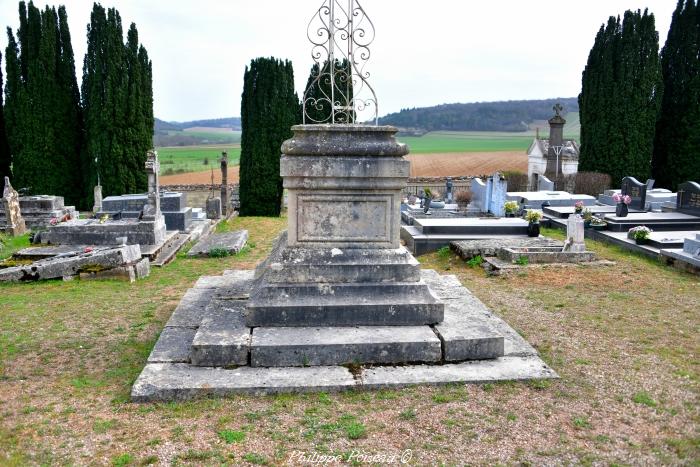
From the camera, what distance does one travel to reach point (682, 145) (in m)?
23.9

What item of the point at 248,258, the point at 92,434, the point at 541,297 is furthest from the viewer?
the point at 248,258

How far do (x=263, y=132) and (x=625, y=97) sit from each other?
586 inches

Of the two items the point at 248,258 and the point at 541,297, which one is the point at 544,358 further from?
the point at 248,258

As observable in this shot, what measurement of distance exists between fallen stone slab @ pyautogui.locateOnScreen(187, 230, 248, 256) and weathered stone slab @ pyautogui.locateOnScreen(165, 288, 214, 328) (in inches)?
232

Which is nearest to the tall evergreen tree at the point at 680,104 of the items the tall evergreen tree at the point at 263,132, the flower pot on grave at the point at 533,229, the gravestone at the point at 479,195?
the gravestone at the point at 479,195

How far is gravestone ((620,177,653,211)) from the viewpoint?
1758cm

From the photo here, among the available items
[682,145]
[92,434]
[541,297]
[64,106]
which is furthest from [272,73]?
[92,434]

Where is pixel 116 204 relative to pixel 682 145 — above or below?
below

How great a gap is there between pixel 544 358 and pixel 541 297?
10.1 ft

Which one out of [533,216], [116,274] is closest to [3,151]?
[116,274]

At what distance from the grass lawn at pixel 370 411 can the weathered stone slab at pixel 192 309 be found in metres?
0.40

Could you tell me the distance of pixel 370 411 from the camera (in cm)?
457

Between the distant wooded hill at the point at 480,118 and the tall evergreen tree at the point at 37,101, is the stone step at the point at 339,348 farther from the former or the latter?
the distant wooded hill at the point at 480,118

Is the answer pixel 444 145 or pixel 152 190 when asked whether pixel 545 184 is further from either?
pixel 444 145
